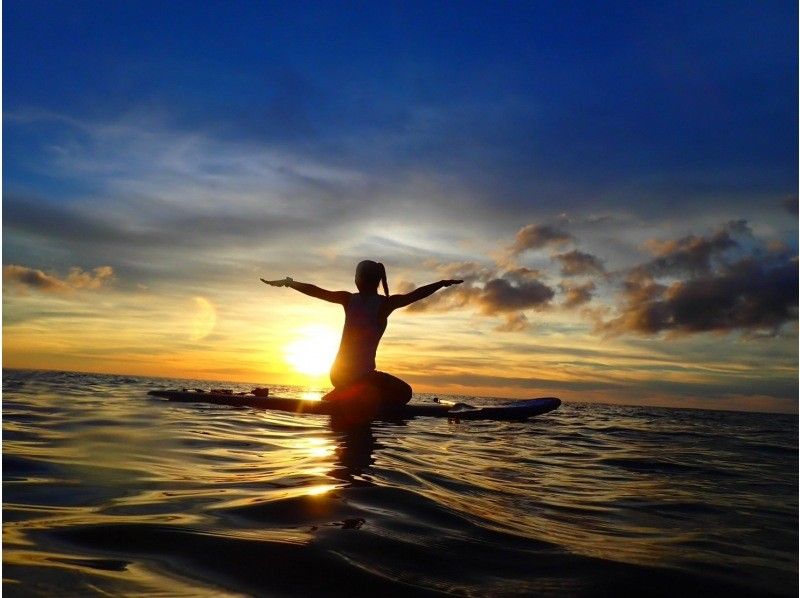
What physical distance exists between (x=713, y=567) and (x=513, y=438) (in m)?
6.98

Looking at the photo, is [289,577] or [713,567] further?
[713,567]

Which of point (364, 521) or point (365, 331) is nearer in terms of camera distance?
point (364, 521)

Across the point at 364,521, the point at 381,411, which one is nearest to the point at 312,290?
the point at 381,411

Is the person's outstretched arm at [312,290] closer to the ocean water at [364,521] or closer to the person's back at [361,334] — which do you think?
the person's back at [361,334]

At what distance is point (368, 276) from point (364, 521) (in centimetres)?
712

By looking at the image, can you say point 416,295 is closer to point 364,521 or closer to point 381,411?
point 381,411

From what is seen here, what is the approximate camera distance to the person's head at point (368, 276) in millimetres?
10023

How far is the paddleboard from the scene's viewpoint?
11.3 metres

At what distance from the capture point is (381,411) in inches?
424

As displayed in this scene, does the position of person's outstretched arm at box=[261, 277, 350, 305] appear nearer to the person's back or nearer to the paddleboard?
the person's back

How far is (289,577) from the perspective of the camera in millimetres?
2295

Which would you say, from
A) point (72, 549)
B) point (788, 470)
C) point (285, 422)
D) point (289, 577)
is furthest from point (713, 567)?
point (285, 422)

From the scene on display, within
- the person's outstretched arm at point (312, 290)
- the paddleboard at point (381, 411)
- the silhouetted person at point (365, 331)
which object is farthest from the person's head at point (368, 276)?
the paddleboard at point (381, 411)

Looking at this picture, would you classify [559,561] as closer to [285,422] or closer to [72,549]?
[72,549]
